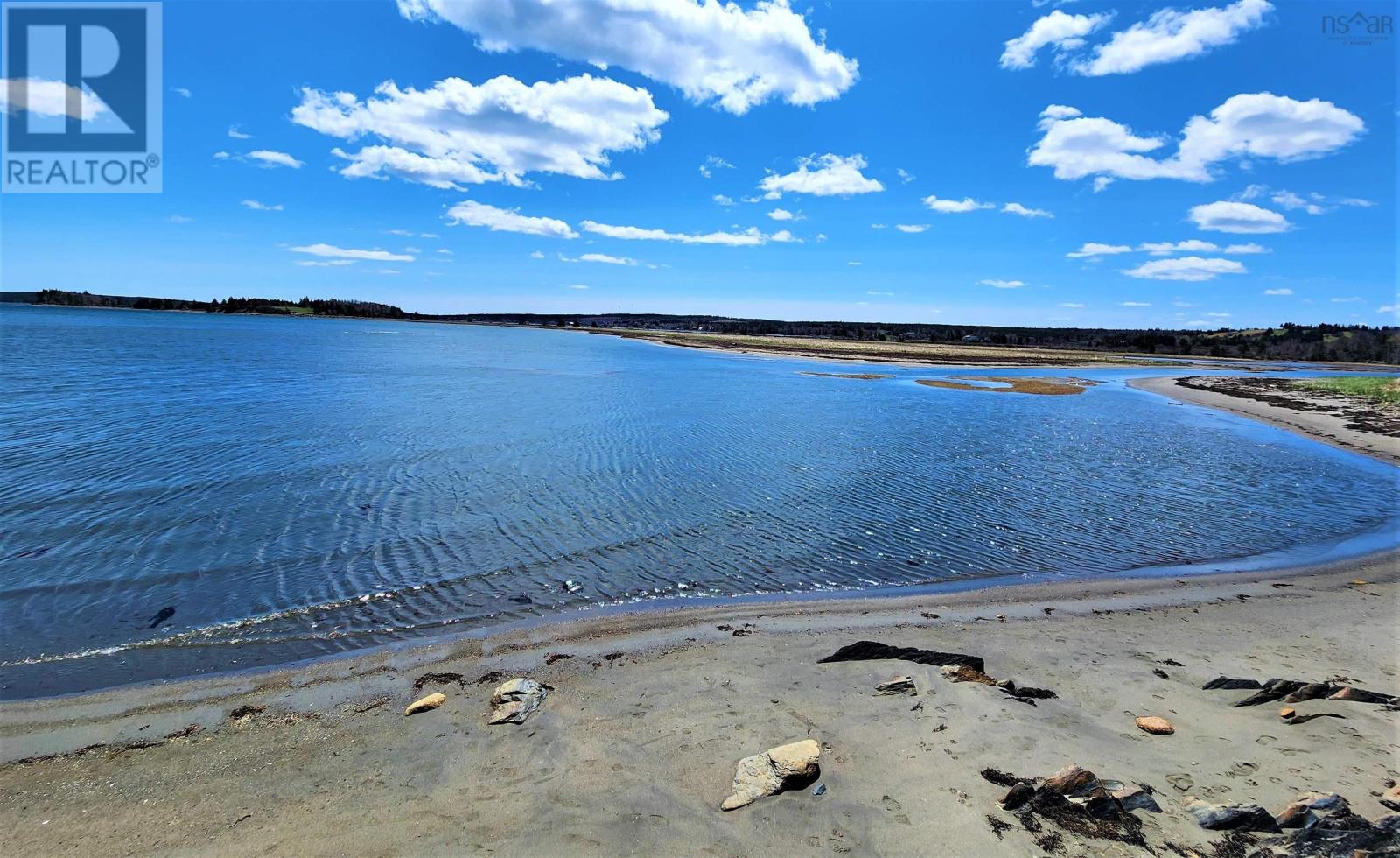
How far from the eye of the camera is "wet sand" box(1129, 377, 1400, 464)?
23.7 m

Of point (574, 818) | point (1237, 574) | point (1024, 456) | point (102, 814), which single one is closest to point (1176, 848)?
point (574, 818)

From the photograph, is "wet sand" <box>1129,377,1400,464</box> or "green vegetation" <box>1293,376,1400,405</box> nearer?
"wet sand" <box>1129,377,1400,464</box>

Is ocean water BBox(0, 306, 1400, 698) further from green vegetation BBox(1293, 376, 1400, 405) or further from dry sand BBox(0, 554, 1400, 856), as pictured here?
green vegetation BBox(1293, 376, 1400, 405)

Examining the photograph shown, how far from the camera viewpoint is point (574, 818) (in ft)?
14.4

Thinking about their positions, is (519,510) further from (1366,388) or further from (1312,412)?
(1366,388)

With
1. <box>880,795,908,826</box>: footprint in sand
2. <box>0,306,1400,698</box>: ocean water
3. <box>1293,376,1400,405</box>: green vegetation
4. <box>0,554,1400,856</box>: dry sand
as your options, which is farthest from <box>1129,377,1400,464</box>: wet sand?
<box>880,795,908,826</box>: footprint in sand

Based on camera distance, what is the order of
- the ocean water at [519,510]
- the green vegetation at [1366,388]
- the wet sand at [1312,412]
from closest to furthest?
the ocean water at [519,510] → the wet sand at [1312,412] → the green vegetation at [1366,388]

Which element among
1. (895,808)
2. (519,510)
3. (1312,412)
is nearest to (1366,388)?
(1312,412)

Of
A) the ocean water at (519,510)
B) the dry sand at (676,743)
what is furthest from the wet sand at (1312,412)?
the dry sand at (676,743)

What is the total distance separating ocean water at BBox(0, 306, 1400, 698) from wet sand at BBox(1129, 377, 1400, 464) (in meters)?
1.77

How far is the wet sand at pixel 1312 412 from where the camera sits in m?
23.7

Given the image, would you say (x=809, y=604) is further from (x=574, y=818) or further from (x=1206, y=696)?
(x=574, y=818)

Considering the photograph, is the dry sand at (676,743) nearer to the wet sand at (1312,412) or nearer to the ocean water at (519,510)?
the ocean water at (519,510)

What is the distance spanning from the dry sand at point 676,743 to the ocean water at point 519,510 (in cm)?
126
